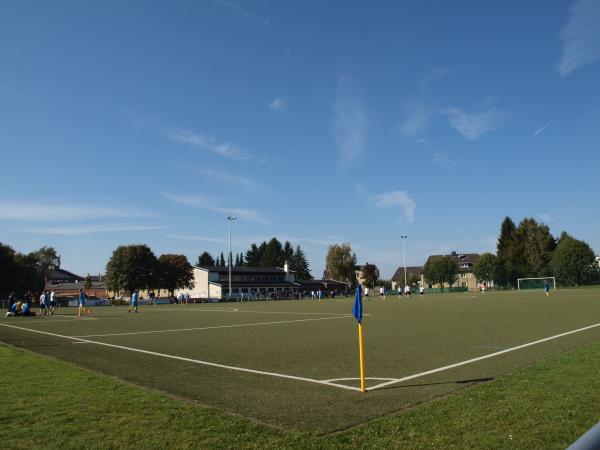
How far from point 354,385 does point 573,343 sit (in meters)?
8.02

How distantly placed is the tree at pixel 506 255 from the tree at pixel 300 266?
67968mm

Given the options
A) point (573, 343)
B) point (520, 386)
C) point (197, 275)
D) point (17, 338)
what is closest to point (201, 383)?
point (520, 386)

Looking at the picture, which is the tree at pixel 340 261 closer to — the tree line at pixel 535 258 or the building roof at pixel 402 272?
the tree line at pixel 535 258

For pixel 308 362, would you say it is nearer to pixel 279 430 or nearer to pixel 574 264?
pixel 279 430

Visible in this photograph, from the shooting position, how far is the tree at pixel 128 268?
92.3 meters

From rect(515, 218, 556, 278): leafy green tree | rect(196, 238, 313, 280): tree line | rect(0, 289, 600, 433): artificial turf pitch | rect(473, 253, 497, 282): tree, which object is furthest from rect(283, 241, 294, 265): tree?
rect(0, 289, 600, 433): artificial turf pitch

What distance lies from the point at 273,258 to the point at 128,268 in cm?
7474

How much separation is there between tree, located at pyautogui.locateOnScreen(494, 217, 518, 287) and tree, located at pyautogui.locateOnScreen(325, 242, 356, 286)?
36.4m

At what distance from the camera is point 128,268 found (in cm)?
9212

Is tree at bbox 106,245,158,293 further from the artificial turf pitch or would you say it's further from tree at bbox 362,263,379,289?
the artificial turf pitch

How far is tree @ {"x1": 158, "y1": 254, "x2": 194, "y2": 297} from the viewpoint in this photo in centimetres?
10108

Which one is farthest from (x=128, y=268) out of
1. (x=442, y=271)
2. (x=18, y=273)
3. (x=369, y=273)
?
(x=442, y=271)

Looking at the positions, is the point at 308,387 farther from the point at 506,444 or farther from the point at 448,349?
the point at 448,349

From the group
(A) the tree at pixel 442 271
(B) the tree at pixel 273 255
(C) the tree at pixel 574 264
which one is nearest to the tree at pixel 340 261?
(A) the tree at pixel 442 271
